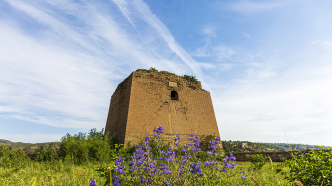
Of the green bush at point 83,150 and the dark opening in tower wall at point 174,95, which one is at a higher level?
the dark opening in tower wall at point 174,95

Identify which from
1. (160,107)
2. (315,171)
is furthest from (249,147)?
(315,171)

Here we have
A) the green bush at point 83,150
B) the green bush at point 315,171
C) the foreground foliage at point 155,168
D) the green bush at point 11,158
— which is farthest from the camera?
the green bush at point 83,150

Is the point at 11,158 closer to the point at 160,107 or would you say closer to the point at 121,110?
the point at 121,110

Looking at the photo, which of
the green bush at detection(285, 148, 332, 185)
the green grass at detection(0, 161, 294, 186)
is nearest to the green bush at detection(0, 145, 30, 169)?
the green grass at detection(0, 161, 294, 186)

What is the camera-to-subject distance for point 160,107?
1192 centimetres

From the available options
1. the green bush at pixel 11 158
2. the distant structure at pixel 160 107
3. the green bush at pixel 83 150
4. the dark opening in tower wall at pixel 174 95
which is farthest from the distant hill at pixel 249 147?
the green bush at pixel 11 158

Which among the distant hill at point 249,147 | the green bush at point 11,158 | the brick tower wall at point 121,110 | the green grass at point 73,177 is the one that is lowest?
the green grass at point 73,177

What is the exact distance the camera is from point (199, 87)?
48.3 ft

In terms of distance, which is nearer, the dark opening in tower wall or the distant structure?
the distant structure

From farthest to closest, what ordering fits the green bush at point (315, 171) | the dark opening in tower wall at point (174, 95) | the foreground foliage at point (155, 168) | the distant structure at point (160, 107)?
the dark opening in tower wall at point (174, 95)
the distant structure at point (160, 107)
the green bush at point (315, 171)
the foreground foliage at point (155, 168)

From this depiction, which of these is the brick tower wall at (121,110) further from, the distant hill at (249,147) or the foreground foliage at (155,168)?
the distant hill at (249,147)

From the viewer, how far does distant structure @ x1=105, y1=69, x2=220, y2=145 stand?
36.1 ft

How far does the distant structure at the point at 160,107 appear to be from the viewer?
1101 centimetres

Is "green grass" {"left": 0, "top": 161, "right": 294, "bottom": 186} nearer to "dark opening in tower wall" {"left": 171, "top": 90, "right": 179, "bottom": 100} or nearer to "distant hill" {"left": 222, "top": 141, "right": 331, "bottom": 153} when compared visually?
"distant hill" {"left": 222, "top": 141, "right": 331, "bottom": 153}
